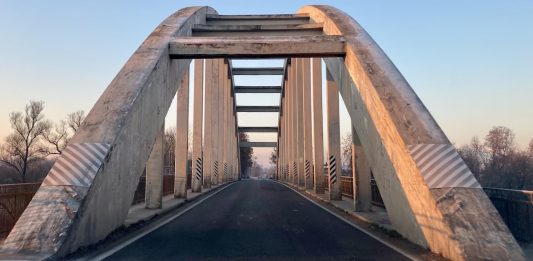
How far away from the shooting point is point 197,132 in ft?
88.1

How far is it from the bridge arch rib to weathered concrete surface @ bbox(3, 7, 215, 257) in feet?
0.06

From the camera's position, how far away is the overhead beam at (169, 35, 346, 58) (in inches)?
467

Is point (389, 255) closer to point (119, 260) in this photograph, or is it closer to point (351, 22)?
point (119, 260)

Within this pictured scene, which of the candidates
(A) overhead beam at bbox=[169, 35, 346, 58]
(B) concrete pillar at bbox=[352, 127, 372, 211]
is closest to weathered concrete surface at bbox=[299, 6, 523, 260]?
(A) overhead beam at bbox=[169, 35, 346, 58]

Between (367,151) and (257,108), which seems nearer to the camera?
(367,151)

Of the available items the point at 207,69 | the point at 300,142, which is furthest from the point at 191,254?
the point at 207,69

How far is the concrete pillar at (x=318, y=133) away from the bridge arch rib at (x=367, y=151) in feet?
33.4

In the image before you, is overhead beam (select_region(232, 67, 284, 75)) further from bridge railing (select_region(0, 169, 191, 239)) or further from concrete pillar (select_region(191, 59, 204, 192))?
bridge railing (select_region(0, 169, 191, 239))

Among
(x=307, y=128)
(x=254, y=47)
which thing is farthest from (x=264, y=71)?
(x=254, y=47)

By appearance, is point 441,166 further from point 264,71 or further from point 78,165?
point 264,71

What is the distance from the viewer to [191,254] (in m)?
6.52

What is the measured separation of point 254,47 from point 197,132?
617 inches

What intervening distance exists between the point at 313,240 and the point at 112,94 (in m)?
5.28

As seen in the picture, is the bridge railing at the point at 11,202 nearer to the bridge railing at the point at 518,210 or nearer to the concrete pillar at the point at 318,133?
the bridge railing at the point at 518,210
